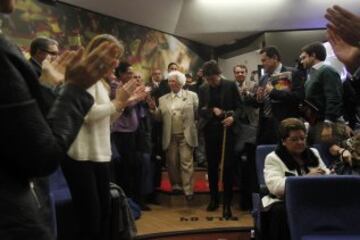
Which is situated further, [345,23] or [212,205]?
[212,205]

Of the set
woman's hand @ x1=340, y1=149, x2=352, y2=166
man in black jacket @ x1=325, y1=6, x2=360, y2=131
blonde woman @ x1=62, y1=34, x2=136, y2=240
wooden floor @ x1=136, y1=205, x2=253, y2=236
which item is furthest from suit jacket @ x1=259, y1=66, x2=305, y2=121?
man in black jacket @ x1=325, y1=6, x2=360, y2=131

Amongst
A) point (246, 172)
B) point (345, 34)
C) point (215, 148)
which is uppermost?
point (345, 34)

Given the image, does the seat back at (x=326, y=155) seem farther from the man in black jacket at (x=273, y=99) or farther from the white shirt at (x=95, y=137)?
the white shirt at (x=95, y=137)

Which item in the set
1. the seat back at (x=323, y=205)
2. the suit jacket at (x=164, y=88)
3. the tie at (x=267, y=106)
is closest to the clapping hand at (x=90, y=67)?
the seat back at (x=323, y=205)

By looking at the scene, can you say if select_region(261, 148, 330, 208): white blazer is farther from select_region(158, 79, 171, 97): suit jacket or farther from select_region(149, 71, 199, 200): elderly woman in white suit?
select_region(158, 79, 171, 97): suit jacket

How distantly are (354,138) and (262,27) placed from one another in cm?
568

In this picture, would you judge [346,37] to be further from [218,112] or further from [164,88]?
[164,88]

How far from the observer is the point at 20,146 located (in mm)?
889

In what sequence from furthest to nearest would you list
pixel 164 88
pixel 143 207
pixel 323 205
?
pixel 164 88
pixel 143 207
pixel 323 205

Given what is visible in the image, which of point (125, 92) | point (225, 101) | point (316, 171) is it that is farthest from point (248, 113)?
point (125, 92)

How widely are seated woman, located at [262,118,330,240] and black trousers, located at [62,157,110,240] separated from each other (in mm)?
1011

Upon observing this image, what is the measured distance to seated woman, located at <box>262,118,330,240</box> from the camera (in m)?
2.81

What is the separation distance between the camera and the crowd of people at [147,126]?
918 millimetres

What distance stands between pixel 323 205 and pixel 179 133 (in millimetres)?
2435
